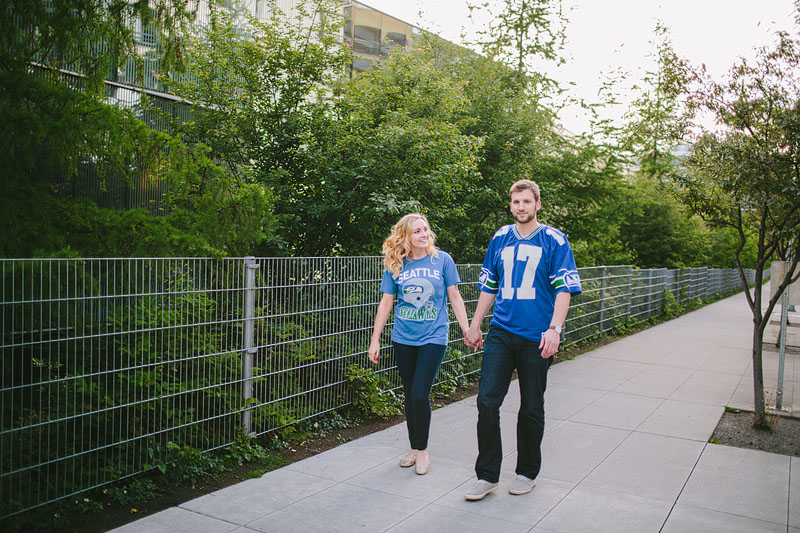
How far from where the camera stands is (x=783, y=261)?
8.09 metres

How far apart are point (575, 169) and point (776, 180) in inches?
393

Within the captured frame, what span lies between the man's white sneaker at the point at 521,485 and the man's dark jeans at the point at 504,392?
0.16 metres

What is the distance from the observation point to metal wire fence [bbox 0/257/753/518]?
12.0ft

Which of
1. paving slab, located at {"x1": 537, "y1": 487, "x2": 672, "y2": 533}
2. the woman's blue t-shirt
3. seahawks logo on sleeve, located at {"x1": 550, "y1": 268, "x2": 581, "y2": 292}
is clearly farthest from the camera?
the woman's blue t-shirt

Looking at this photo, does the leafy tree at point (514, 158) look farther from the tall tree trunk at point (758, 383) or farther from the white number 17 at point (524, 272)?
the white number 17 at point (524, 272)

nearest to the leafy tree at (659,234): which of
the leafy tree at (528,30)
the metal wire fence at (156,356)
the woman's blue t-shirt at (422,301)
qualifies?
the leafy tree at (528,30)

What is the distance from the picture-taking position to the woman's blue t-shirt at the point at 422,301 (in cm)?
493

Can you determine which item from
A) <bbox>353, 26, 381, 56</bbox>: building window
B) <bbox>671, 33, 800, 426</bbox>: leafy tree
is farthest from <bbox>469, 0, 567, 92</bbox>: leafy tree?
<bbox>671, 33, 800, 426</bbox>: leafy tree

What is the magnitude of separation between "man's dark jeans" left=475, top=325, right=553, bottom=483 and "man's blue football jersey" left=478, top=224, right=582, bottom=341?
0.35 feet

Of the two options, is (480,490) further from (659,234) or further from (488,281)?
(659,234)

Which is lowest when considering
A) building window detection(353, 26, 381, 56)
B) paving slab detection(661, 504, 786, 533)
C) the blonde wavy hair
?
paving slab detection(661, 504, 786, 533)

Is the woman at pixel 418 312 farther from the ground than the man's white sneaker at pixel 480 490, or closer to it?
farther from the ground

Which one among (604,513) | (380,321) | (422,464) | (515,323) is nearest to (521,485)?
(604,513)

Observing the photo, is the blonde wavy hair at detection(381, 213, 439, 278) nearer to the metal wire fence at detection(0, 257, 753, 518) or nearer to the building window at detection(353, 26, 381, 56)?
the metal wire fence at detection(0, 257, 753, 518)
